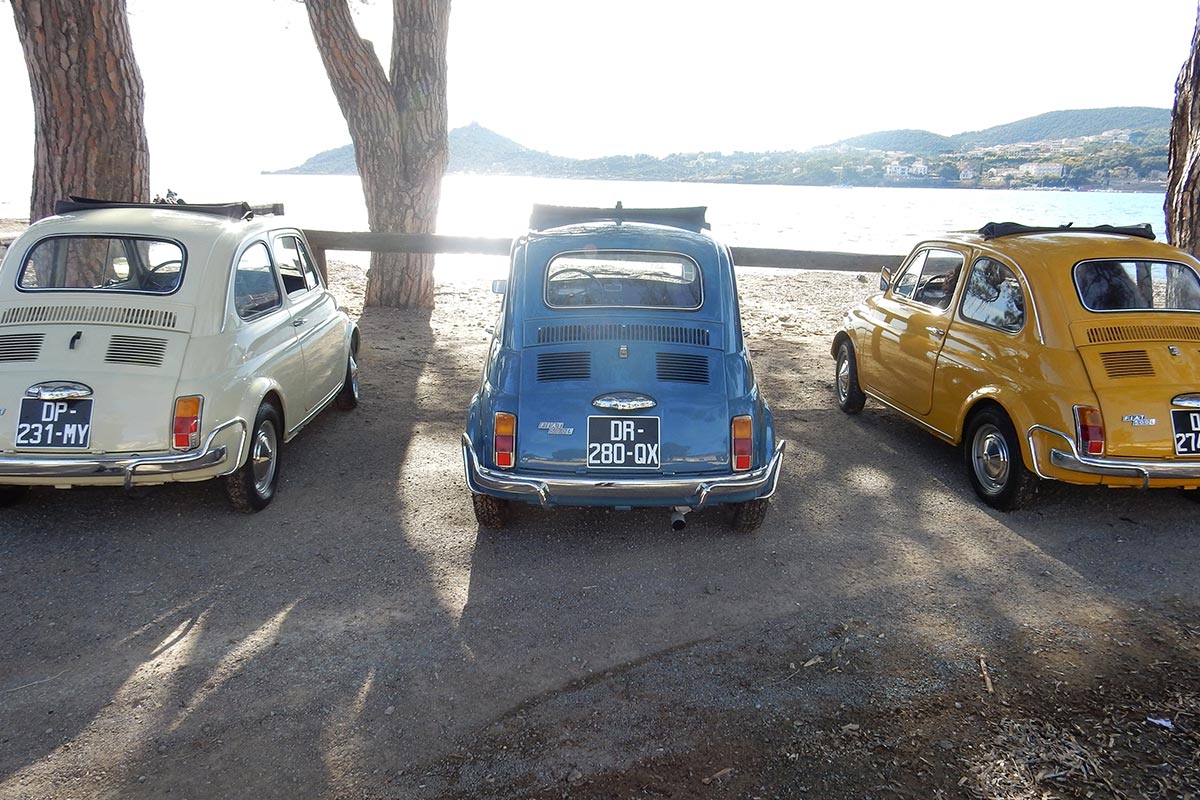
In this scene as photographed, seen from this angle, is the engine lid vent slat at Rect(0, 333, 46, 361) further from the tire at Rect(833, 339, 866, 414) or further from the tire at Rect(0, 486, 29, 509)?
the tire at Rect(833, 339, 866, 414)

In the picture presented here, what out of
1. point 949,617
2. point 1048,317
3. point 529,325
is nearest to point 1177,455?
point 1048,317

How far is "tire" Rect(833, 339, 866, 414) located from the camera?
7.38m

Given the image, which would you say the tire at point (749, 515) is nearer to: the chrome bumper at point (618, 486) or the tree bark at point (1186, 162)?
the chrome bumper at point (618, 486)

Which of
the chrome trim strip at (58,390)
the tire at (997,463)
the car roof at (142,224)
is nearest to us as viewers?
the chrome trim strip at (58,390)

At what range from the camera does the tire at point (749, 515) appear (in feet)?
15.5

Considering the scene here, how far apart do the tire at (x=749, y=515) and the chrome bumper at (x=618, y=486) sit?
1.14 feet

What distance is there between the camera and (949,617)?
3.98 meters

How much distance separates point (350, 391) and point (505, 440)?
11.0ft

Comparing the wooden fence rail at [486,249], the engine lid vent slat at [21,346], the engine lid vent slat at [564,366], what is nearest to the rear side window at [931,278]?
the wooden fence rail at [486,249]

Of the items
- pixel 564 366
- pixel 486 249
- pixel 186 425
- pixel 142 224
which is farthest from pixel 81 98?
pixel 564 366

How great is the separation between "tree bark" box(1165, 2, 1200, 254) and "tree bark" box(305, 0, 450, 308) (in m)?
8.48

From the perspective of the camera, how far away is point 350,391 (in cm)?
728

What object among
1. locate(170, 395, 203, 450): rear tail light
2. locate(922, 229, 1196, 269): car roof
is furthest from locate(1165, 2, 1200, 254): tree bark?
locate(170, 395, 203, 450): rear tail light

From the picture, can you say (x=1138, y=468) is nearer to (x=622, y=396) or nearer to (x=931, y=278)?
(x=931, y=278)
